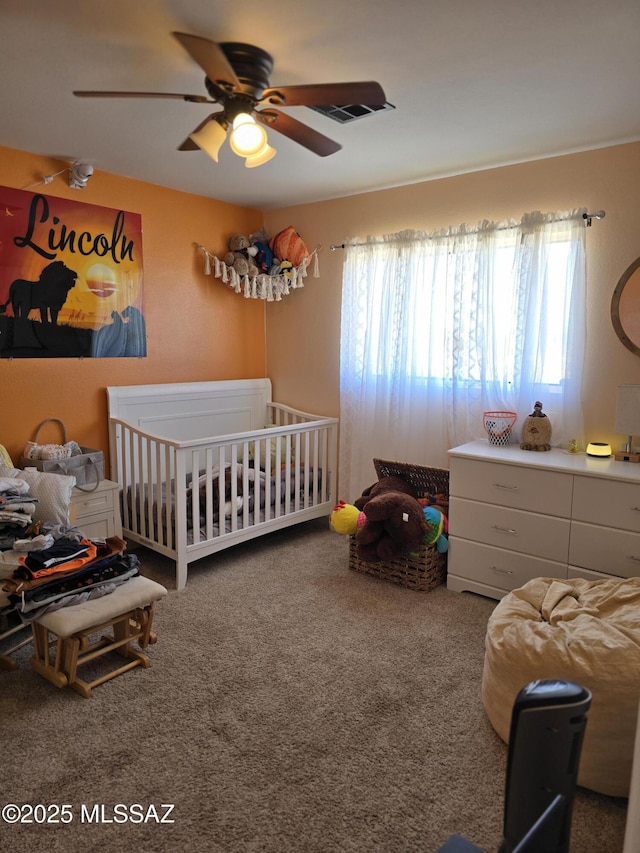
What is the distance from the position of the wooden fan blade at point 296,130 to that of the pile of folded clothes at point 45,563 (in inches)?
68.7

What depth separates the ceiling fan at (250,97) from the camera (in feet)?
5.82

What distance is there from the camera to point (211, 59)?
162 cm

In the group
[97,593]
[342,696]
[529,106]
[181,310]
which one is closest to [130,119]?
[181,310]

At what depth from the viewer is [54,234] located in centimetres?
318

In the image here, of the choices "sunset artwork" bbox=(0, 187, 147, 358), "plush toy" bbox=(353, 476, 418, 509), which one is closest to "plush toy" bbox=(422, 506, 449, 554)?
"plush toy" bbox=(353, 476, 418, 509)

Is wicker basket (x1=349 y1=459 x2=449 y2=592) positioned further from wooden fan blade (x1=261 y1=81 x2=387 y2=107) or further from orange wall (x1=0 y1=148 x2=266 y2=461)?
wooden fan blade (x1=261 y1=81 x2=387 y2=107)

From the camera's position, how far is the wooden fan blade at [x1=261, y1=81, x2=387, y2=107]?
5.74 feet

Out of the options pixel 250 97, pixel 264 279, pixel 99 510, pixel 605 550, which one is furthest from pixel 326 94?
pixel 99 510

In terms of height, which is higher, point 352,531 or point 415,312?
point 415,312

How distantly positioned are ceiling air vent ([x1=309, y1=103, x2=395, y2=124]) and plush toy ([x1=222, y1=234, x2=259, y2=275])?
1572mm

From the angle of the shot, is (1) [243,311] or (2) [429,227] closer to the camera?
(2) [429,227]

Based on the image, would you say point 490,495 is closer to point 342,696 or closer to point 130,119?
point 342,696

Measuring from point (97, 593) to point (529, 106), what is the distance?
268 cm

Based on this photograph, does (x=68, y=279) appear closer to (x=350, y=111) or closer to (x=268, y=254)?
(x=268, y=254)
